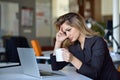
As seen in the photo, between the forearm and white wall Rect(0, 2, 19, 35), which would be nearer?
the forearm

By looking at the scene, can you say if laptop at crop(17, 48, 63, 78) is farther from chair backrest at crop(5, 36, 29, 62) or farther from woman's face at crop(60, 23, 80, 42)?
chair backrest at crop(5, 36, 29, 62)

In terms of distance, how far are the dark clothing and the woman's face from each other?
66 mm

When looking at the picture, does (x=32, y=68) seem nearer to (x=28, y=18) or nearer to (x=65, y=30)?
(x=65, y=30)

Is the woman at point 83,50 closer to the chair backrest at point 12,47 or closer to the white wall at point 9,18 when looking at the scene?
the chair backrest at point 12,47

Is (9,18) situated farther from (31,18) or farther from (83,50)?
(83,50)

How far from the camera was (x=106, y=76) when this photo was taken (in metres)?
1.60

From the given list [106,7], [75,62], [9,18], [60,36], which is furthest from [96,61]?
[106,7]

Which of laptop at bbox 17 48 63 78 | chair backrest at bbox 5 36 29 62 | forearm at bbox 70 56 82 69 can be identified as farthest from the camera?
chair backrest at bbox 5 36 29 62

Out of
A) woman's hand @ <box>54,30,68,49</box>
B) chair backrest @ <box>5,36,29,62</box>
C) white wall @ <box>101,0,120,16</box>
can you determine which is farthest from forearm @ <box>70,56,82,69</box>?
white wall @ <box>101,0,120,16</box>

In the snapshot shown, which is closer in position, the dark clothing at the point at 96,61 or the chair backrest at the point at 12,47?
the dark clothing at the point at 96,61

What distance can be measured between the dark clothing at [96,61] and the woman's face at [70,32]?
7cm

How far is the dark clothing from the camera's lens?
147cm

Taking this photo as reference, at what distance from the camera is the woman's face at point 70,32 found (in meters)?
1.65

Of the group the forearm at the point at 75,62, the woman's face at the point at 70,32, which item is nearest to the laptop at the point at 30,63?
the forearm at the point at 75,62
